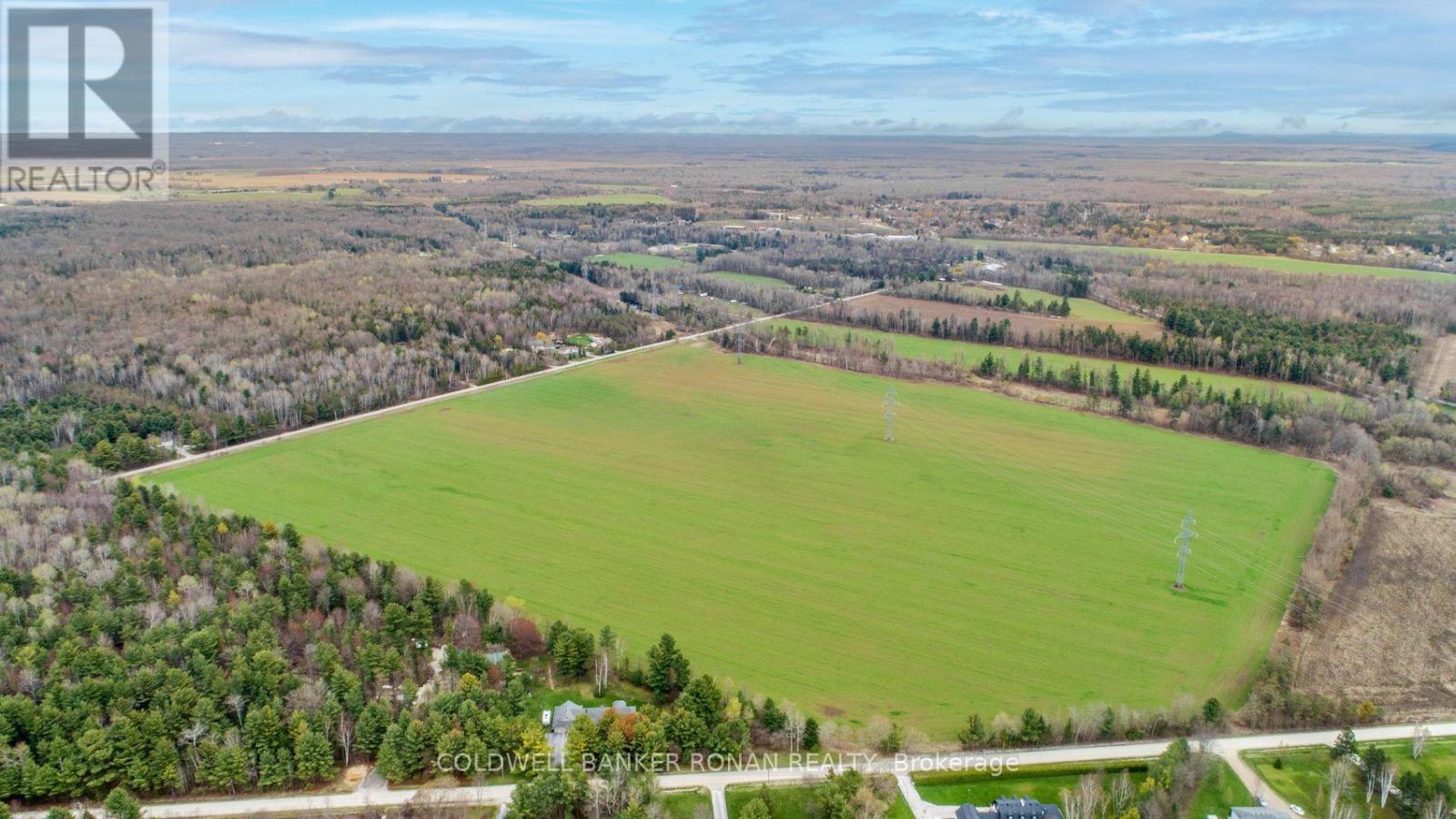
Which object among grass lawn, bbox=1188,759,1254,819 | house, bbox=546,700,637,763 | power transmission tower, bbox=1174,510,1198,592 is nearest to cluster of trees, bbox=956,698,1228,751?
grass lawn, bbox=1188,759,1254,819

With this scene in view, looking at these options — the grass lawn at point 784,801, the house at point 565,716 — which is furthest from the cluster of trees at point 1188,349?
the house at point 565,716

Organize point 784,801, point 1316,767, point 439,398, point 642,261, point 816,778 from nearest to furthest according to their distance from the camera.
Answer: point 784,801 < point 816,778 < point 1316,767 < point 439,398 < point 642,261

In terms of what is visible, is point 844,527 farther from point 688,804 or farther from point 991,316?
point 991,316

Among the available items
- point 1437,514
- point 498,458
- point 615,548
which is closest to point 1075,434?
point 1437,514

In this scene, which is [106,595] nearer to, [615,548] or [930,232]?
[615,548]

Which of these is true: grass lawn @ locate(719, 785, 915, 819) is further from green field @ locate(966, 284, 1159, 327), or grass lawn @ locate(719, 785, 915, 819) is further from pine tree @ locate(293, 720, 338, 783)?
green field @ locate(966, 284, 1159, 327)

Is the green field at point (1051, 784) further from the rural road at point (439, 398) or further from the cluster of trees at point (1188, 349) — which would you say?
the cluster of trees at point (1188, 349)

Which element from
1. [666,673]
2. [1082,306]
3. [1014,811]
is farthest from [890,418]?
[1082,306]
